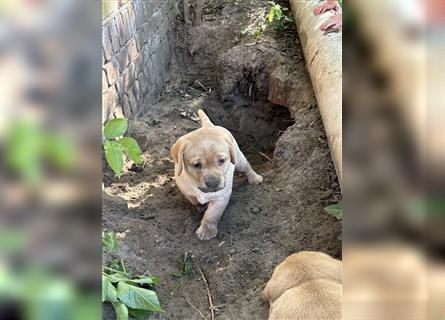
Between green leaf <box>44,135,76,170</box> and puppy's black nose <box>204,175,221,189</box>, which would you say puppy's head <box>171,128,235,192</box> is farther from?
green leaf <box>44,135,76,170</box>

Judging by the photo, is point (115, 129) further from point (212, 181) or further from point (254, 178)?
point (254, 178)

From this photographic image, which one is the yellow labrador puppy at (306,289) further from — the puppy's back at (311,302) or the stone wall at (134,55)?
the stone wall at (134,55)

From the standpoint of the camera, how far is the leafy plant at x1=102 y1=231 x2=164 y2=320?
2.00 m

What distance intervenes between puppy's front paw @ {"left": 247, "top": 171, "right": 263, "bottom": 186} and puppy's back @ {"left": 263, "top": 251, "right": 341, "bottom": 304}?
1.12 metres

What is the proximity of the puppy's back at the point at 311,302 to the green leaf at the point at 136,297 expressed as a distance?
1.41 feet

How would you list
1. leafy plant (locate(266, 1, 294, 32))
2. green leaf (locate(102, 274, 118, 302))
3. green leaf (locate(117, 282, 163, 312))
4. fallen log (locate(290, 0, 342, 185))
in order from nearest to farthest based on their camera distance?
1. green leaf (locate(102, 274, 118, 302))
2. green leaf (locate(117, 282, 163, 312))
3. fallen log (locate(290, 0, 342, 185))
4. leafy plant (locate(266, 1, 294, 32))

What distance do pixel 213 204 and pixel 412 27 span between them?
7.84ft

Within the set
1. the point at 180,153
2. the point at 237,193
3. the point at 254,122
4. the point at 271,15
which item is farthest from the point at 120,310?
the point at 271,15

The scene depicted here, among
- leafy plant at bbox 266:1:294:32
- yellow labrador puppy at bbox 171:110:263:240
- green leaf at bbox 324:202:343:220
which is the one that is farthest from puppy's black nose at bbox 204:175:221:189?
leafy plant at bbox 266:1:294:32

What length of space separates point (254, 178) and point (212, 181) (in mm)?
576

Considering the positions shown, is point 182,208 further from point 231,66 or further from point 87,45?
point 87,45

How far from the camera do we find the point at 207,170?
2.83 metres

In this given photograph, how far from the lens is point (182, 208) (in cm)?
316

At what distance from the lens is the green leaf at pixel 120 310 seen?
6.49 ft
